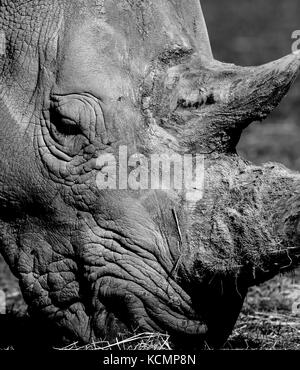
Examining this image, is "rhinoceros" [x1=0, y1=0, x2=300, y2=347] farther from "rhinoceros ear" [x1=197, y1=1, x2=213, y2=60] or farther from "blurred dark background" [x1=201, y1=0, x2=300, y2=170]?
"blurred dark background" [x1=201, y1=0, x2=300, y2=170]

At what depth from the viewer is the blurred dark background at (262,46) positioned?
11.4 metres

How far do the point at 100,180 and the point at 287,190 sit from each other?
919mm

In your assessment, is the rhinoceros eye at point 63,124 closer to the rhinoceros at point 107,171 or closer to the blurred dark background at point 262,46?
the rhinoceros at point 107,171

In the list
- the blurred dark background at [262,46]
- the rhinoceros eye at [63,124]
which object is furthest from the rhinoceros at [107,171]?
the blurred dark background at [262,46]

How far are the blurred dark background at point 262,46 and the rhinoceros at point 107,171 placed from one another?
5.38 m

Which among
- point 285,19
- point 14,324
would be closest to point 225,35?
point 285,19

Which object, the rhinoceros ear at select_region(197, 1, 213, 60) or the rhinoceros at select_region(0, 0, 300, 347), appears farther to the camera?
the rhinoceros ear at select_region(197, 1, 213, 60)

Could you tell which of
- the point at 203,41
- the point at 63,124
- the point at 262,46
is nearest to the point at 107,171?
the point at 63,124

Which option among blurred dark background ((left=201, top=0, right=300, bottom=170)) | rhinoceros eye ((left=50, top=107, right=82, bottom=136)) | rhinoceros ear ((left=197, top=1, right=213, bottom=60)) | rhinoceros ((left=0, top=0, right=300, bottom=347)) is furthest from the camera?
blurred dark background ((left=201, top=0, right=300, bottom=170))

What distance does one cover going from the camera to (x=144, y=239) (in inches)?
187

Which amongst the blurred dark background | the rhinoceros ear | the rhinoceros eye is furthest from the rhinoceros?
the blurred dark background

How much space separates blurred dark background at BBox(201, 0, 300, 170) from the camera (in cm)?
1136

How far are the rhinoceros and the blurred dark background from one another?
212 inches

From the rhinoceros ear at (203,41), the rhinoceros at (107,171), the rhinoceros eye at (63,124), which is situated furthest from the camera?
the rhinoceros ear at (203,41)
